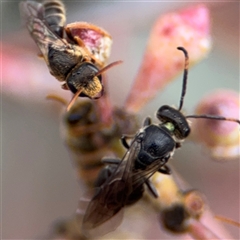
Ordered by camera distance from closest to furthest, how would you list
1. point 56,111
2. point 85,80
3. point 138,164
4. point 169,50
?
Result: point 85,80 → point 138,164 → point 169,50 → point 56,111

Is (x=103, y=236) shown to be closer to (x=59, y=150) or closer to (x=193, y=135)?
(x=193, y=135)

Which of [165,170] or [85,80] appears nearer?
[85,80]

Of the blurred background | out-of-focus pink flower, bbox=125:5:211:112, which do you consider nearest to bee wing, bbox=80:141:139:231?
out-of-focus pink flower, bbox=125:5:211:112

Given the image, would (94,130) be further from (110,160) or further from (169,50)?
(169,50)

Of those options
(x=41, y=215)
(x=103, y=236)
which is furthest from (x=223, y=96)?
(x=41, y=215)

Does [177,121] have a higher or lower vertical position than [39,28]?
lower

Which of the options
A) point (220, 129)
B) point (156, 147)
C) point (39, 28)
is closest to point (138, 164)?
point (156, 147)
